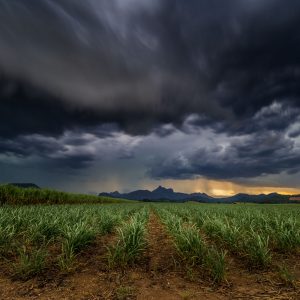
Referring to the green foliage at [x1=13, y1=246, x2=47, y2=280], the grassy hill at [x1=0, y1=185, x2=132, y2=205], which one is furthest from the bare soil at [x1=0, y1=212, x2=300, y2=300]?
the grassy hill at [x1=0, y1=185, x2=132, y2=205]

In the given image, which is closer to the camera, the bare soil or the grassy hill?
the bare soil

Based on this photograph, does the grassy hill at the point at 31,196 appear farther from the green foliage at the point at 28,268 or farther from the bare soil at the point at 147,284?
the bare soil at the point at 147,284

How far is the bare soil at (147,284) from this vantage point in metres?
4.50

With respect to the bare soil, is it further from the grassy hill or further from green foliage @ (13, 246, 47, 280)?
the grassy hill

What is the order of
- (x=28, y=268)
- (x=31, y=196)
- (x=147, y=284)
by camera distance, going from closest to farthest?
(x=147, y=284)
(x=28, y=268)
(x=31, y=196)

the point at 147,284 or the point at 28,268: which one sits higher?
the point at 28,268

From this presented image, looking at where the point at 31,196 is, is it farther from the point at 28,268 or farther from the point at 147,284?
the point at 147,284

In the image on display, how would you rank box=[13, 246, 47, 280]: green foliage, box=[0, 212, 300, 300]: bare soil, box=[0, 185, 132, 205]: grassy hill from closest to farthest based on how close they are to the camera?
box=[0, 212, 300, 300]: bare soil
box=[13, 246, 47, 280]: green foliage
box=[0, 185, 132, 205]: grassy hill

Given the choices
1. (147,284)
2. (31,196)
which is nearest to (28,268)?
(147,284)

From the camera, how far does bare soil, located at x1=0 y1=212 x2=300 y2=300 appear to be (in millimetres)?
4496

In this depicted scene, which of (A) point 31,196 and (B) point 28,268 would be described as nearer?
(B) point 28,268

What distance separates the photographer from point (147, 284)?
16.3 ft

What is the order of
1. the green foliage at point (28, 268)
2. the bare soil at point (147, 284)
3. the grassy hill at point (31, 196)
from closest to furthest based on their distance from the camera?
the bare soil at point (147, 284), the green foliage at point (28, 268), the grassy hill at point (31, 196)

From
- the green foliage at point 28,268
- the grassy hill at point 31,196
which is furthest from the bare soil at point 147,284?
the grassy hill at point 31,196
